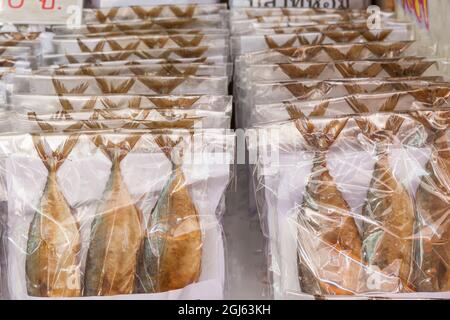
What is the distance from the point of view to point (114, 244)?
0.73 meters

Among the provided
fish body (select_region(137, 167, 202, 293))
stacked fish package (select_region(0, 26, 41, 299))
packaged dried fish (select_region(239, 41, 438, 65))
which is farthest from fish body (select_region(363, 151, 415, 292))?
stacked fish package (select_region(0, 26, 41, 299))

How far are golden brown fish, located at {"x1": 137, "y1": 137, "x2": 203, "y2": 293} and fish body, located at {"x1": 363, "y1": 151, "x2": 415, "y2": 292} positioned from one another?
26 centimetres

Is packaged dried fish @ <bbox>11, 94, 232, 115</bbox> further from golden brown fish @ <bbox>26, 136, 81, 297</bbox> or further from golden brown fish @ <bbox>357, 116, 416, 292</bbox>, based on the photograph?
golden brown fish @ <bbox>357, 116, 416, 292</bbox>

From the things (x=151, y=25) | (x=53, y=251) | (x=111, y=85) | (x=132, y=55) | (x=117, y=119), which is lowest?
(x=53, y=251)

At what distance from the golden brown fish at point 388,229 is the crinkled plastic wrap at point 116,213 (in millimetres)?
227

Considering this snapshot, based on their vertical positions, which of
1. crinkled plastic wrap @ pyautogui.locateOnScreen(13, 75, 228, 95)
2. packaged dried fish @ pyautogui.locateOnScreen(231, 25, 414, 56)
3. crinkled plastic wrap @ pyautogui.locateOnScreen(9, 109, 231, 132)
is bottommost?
crinkled plastic wrap @ pyautogui.locateOnScreen(9, 109, 231, 132)

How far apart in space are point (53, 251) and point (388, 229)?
0.50 m

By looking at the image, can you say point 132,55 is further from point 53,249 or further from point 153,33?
point 53,249

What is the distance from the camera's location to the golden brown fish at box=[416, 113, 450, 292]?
2.29 feet

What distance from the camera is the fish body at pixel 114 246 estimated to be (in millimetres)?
716

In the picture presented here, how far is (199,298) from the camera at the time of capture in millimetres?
708

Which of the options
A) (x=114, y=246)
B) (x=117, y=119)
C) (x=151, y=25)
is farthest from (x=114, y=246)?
(x=151, y=25)

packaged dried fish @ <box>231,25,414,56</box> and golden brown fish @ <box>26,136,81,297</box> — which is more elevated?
packaged dried fish @ <box>231,25,414,56</box>

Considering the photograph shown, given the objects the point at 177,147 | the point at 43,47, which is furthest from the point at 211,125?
the point at 43,47
